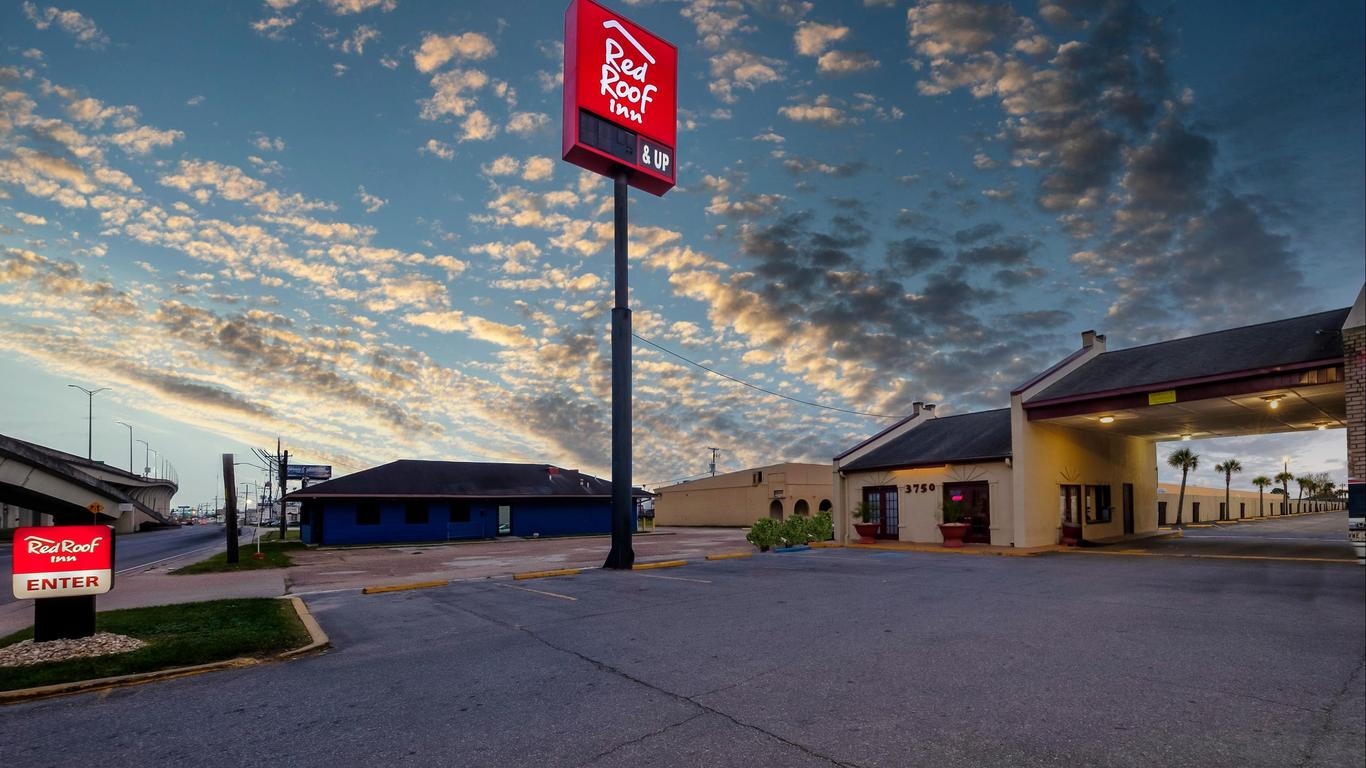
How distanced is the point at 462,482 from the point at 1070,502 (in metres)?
35.4

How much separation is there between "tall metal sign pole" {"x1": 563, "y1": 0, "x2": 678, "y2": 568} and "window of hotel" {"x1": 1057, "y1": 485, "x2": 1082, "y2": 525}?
16.4m

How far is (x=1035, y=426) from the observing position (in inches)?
926

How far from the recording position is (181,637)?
9539 mm

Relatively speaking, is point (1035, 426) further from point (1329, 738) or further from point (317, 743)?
point (317, 743)

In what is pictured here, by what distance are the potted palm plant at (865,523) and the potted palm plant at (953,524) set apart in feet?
10.3

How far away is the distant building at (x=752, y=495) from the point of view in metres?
52.2

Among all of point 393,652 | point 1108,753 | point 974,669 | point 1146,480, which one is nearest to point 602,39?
point 393,652

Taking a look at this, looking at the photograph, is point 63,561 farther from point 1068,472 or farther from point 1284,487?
point 1284,487

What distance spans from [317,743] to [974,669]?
6282 mm

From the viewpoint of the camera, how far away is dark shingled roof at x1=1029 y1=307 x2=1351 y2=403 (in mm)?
17359

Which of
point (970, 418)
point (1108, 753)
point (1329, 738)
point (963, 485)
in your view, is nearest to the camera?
point (1108, 753)

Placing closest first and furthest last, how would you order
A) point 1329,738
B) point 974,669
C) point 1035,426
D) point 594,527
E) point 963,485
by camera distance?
point 1329,738 < point 974,669 < point 1035,426 < point 963,485 < point 594,527

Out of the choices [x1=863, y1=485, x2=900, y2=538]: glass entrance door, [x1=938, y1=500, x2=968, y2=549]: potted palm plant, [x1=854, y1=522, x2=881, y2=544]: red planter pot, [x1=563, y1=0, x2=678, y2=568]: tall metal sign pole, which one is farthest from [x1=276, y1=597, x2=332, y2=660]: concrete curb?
[x1=863, y1=485, x2=900, y2=538]: glass entrance door

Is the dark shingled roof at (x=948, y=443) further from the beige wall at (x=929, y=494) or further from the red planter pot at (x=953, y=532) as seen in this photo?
the red planter pot at (x=953, y=532)
